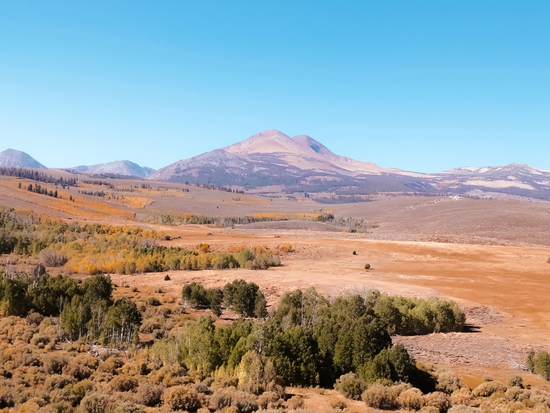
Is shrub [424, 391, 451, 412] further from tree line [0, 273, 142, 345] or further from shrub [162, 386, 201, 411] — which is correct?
tree line [0, 273, 142, 345]

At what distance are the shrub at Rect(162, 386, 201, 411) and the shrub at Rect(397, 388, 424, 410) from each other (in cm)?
860

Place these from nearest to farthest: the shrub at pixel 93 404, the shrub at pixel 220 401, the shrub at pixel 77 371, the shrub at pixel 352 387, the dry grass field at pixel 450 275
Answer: the shrub at pixel 93 404 → the shrub at pixel 220 401 → the shrub at pixel 352 387 → the shrub at pixel 77 371 → the dry grass field at pixel 450 275

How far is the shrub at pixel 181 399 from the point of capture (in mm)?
18953

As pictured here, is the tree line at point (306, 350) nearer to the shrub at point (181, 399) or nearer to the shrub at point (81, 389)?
the shrub at point (181, 399)

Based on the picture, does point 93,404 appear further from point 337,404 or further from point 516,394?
point 516,394

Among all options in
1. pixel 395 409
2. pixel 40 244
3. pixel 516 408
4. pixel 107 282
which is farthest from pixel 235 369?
pixel 40 244

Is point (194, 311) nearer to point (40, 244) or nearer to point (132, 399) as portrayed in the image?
point (132, 399)

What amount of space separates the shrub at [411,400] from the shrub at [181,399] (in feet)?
28.2

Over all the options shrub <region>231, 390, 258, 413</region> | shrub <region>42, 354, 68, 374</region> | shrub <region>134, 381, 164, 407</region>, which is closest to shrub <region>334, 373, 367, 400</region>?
shrub <region>231, 390, 258, 413</region>

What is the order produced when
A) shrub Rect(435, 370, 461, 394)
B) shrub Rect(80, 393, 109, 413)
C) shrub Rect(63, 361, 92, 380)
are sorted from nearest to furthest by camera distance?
shrub Rect(80, 393, 109, 413)
shrub Rect(63, 361, 92, 380)
shrub Rect(435, 370, 461, 394)

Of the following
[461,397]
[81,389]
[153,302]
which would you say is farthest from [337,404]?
[153,302]

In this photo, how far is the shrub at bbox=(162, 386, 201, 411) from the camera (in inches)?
746

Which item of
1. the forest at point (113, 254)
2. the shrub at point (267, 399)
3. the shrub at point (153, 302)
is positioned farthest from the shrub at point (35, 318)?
the forest at point (113, 254)

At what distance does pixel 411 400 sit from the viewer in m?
20.0
